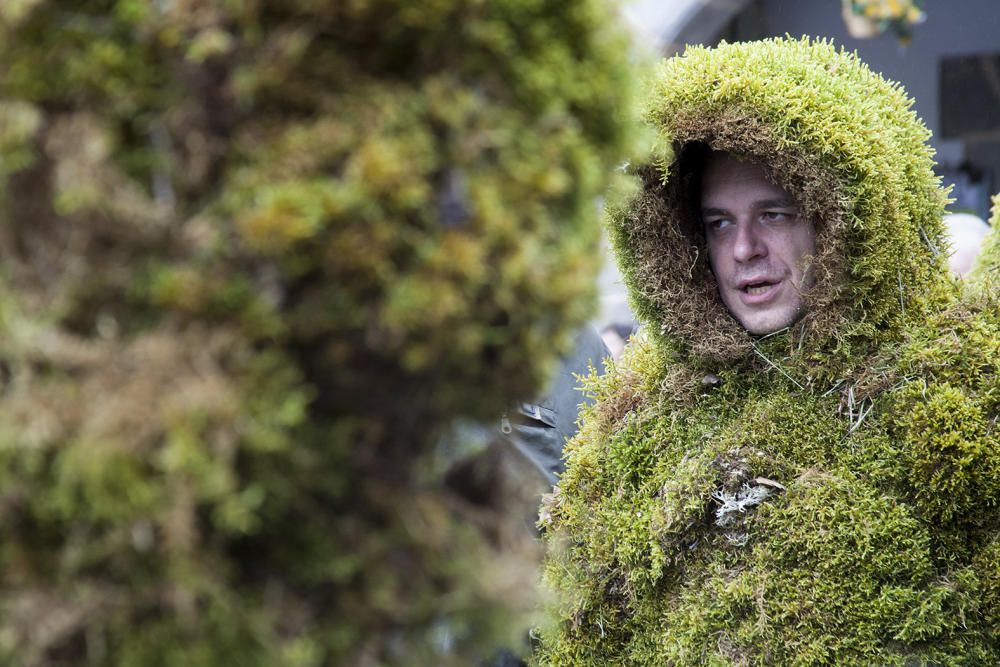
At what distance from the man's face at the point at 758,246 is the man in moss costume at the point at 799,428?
18mm

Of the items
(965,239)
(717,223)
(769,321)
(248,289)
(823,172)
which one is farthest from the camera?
(965,239)

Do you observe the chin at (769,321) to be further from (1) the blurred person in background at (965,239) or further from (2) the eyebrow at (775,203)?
(1) the blurred person in background at (965,239)

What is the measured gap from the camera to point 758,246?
2.28 meters

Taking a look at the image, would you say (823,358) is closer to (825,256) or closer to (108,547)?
(825,256)

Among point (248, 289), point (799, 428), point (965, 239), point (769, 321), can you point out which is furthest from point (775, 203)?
point (965, 239)

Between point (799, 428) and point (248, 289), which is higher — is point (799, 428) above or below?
above

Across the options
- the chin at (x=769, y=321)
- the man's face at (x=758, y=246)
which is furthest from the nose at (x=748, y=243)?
the chin at (x=769, y=321)

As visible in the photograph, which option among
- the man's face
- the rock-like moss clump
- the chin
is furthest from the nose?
the rock-like moss clump

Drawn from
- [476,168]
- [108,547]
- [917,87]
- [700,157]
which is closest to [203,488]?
[108,547]

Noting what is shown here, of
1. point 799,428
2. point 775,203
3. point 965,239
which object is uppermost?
point 965,239

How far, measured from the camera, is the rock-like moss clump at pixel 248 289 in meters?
0.73

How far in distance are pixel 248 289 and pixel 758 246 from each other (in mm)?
1719

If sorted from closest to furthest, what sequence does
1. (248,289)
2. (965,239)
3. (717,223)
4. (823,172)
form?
(248,289), (823,172), (717,223), (965,239)

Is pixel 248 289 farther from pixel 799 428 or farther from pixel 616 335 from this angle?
pixel 616 335
